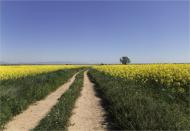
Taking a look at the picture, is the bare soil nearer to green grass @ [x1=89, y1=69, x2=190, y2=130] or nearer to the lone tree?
green grass @ [x1=89, y1=69, x2=190, y2=130]

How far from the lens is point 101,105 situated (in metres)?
13.1

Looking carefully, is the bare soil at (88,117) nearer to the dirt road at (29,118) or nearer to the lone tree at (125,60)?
the dirt road at (29,118)

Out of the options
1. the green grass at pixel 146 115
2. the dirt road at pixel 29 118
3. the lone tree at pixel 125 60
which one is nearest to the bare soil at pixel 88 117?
the green grass at pixel 146 115

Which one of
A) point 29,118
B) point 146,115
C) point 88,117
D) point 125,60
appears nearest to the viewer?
point 146,115

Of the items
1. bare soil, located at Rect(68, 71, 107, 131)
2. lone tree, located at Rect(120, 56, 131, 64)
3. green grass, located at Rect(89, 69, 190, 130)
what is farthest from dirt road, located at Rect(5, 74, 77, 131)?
lone tree, located at Rect(120, 56, 131, 64)

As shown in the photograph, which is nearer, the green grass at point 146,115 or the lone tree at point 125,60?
the green grass at point 146,115

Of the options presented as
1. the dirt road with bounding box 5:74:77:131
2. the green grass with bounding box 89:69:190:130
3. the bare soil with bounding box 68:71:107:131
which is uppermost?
the green grass with bounding box 89:69:190:130

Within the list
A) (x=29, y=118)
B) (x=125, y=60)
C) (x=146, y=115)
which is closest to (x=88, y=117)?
(x=29, y=118)

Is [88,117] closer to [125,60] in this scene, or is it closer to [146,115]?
[146,115]

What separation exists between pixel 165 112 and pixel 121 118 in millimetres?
1468

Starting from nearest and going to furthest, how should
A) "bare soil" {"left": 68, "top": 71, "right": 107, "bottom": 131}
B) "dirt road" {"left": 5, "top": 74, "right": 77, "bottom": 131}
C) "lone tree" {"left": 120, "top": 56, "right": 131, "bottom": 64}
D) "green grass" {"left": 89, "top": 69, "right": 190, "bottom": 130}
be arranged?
"green grass" {"left": 89, "top": 69, "right": 190, "bottom": 130}
"bare soil" {"left": 68, "top": 71, "right": 107, "bottom": 131}
"dirt road" {"left": 5, "top": 74, "right": 77, "bottom": 131}
"lone tree" {"left": 120, "top": 56, "right": 131, "bottom": 64}

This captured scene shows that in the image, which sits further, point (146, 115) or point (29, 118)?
point (29, 118)

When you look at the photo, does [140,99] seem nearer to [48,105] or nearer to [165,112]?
[165,112]

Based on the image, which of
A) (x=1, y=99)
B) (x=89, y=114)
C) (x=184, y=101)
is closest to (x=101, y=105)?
(x=89, y=114)
